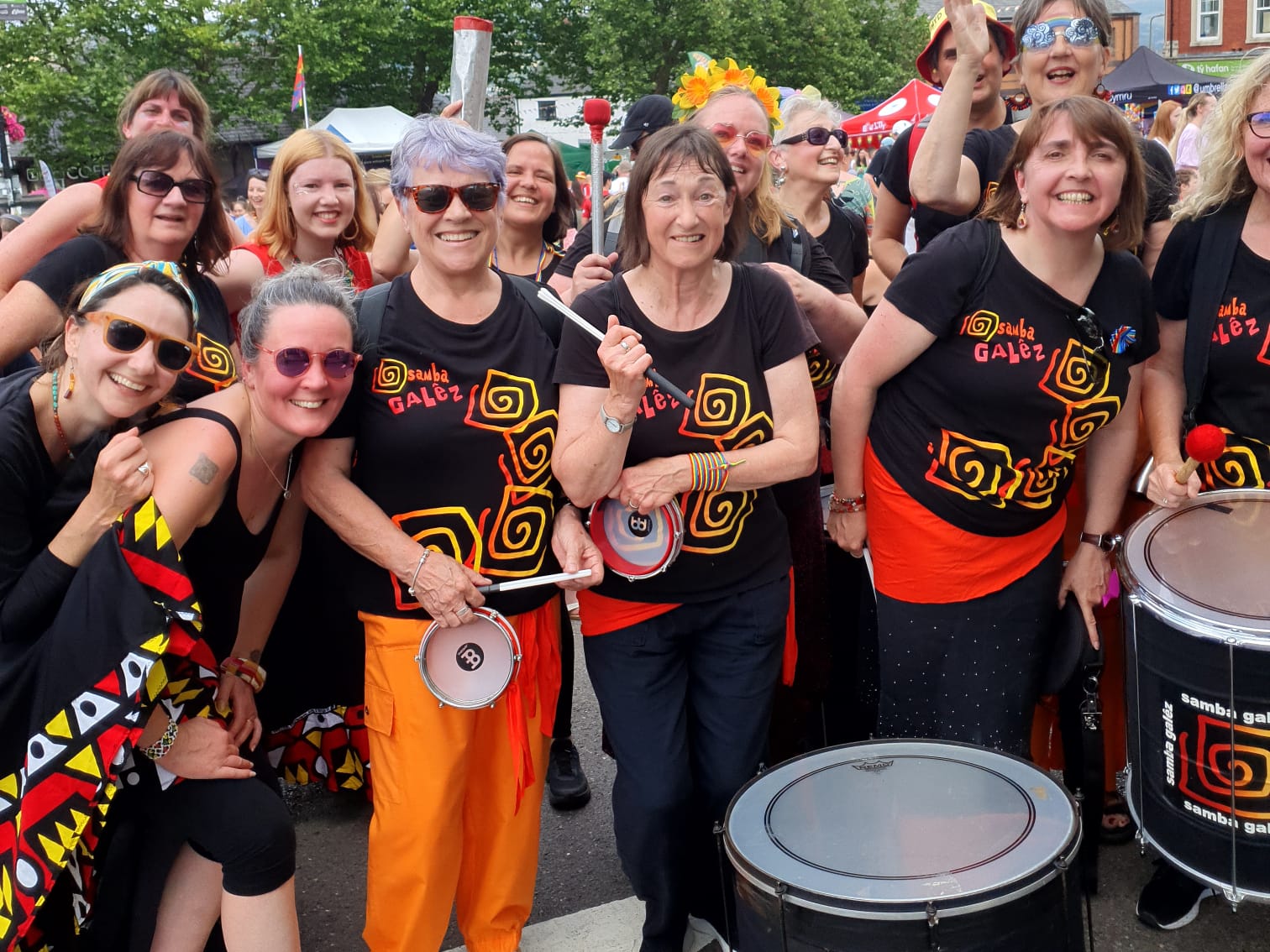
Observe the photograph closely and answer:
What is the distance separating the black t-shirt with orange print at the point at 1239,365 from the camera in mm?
2773

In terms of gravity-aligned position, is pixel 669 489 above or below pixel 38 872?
above

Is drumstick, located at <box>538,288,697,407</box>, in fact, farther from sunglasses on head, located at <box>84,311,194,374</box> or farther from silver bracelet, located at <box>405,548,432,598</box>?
sunglasses on head, located at <box>84,311,194,374</box>

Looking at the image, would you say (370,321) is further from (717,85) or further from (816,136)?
(816,136)

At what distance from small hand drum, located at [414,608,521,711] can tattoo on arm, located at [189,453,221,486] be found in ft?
1.90

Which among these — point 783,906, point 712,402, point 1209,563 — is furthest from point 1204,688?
point 712,402

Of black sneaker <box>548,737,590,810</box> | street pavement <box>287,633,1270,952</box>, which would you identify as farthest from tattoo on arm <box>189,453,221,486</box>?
black sneaker <box>548,737,590,810</box>

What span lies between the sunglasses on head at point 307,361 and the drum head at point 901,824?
4.04 feet

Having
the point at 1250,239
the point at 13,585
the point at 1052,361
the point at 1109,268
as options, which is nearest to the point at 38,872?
the point at 13,585

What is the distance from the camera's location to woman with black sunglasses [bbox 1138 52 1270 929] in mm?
2777

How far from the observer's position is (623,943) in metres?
2.96

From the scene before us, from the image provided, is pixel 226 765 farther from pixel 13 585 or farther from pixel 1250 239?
pixel 1250 239

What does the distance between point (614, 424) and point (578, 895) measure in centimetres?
151

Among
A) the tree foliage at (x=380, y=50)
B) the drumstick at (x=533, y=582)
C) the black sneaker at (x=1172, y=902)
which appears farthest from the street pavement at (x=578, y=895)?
the tree foliage at (x=380, y=50)

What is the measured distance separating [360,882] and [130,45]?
103ft
